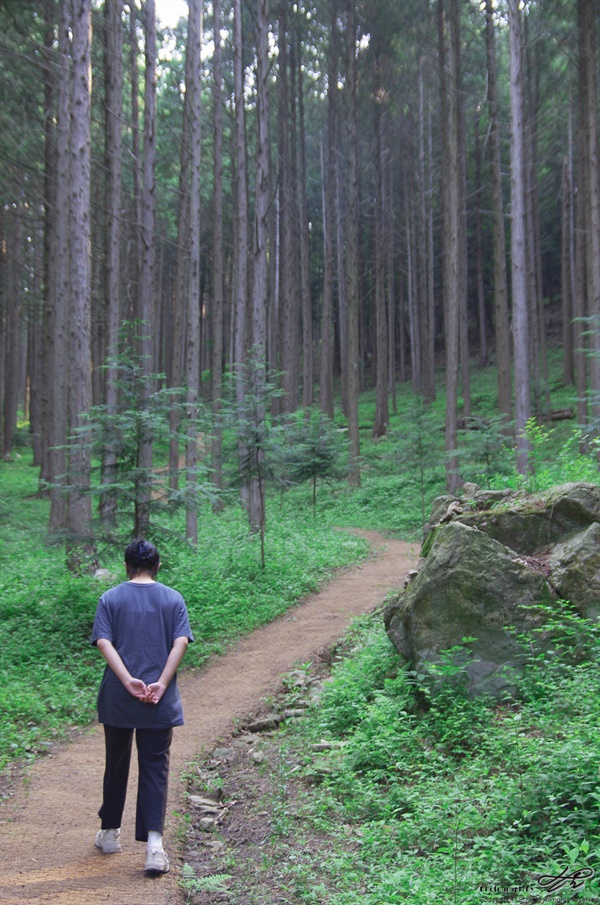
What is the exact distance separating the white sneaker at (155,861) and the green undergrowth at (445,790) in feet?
1.71

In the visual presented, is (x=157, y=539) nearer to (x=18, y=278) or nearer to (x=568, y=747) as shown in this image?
(x=568, y=747)

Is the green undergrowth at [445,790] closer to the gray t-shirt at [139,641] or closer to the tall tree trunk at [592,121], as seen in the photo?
the gray t-shirt at [139,641]

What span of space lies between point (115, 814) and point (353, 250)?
22.5 metres

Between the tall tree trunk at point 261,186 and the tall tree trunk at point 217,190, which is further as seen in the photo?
the tall tree trunk at point 217,190

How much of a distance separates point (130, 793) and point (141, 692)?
2.09 metres

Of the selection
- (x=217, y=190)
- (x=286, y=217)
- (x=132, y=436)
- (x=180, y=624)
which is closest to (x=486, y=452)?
(x=132, y=436)

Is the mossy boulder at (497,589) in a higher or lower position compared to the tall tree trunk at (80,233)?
lower

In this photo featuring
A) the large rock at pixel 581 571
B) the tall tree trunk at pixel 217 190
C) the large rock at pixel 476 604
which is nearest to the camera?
the large rock at pixel 476 604

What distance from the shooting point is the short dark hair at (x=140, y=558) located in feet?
14.9

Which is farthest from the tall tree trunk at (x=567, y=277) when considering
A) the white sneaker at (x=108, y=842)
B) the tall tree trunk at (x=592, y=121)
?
the white sneaker at (x=108, y=842)

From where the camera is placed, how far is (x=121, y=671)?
14.1 ft

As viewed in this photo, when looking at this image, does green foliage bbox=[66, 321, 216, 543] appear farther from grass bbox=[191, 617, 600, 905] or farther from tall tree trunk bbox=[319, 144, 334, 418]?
tall tree trunk bbox=[319, 144, 334, 418]

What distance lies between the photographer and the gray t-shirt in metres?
4.32

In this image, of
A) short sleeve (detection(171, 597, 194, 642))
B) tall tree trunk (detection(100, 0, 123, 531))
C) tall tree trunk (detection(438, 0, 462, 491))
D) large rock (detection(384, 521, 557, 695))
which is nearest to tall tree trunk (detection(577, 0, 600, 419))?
tall tree trunk (detection(438, 0, 462, 491))
